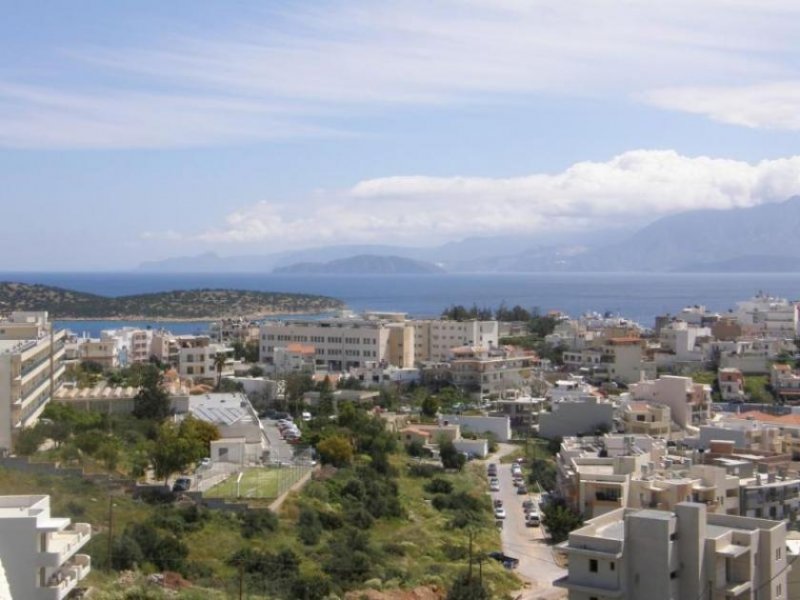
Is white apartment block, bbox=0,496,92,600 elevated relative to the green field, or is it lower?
elevated

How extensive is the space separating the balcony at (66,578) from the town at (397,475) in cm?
6

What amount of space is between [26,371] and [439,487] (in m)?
10.1

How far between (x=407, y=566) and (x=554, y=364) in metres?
30.1

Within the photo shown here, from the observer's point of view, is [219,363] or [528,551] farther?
[219,363]

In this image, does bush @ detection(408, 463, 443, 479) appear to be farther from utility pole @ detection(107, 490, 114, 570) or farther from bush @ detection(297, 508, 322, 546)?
utility pole @ detection(107, 490, 114, 570)

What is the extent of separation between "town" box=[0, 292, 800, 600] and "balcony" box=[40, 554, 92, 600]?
2.4 inches

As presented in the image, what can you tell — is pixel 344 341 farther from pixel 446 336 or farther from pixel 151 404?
pixel 151 404

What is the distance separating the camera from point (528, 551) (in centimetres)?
2002

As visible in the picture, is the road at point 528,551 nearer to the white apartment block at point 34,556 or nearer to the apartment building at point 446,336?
the white apartment block at point 34,556

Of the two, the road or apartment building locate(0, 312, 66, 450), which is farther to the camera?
apartment building locate(0, 312, 66, 450)

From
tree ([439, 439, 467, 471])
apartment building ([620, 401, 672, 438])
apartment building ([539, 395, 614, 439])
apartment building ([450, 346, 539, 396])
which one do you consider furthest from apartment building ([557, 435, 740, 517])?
apartment building ([450, 346, 539, 396])

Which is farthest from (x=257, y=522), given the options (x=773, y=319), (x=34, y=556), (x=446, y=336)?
(x=773, y=319)

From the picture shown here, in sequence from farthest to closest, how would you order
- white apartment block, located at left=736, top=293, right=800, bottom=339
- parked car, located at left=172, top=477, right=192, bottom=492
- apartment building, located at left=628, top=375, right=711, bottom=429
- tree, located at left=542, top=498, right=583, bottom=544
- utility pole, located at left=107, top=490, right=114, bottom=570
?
white apartment block, located at left=736, top=293, right=800, bottom=339 → apartment building, located at left=628, top=375, right=711, bottom=429 → tree, located at left=542, top=498, right=583, bottom=544 → parked car, located at left=172, top=477, right=192, bottom=492 → utility pole, located at left=107, top=490, right=114, bottom=570

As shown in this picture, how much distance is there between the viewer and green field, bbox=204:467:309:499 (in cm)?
1944
